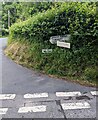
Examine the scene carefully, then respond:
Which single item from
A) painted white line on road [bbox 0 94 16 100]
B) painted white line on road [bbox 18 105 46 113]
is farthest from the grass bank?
painted white line on road [bbox 18 105 46 113]

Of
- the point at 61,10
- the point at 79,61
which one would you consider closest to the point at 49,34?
the point at 61,10

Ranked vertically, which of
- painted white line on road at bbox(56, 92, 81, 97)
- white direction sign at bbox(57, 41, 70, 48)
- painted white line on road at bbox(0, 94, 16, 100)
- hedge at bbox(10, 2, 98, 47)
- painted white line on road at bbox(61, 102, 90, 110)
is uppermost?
hedge at bbox(10, 2, 98, 47)

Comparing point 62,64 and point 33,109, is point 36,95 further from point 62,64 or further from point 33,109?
point 62,64

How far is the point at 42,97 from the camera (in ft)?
20.2

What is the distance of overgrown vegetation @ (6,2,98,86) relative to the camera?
8109mm

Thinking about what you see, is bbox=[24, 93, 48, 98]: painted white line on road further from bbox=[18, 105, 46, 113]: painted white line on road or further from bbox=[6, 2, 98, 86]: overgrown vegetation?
bbox=[6, 2, 98, 86]: overgrown vegetation

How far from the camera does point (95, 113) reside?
499 cm

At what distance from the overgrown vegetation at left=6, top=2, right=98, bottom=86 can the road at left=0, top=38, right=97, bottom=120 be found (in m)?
0.64

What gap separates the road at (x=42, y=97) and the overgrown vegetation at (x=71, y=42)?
2.10 feet

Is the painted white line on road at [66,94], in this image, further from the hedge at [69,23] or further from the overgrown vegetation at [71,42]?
the hedge at [69,23]

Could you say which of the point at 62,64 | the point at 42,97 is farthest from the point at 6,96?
the point at 62,64

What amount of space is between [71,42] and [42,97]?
3057 millimetres

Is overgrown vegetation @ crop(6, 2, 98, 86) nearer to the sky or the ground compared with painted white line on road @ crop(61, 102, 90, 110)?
nearer to the sky

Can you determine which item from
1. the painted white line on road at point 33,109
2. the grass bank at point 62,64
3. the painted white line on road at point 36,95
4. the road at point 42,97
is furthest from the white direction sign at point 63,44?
the painted white line on road at point 33,109
